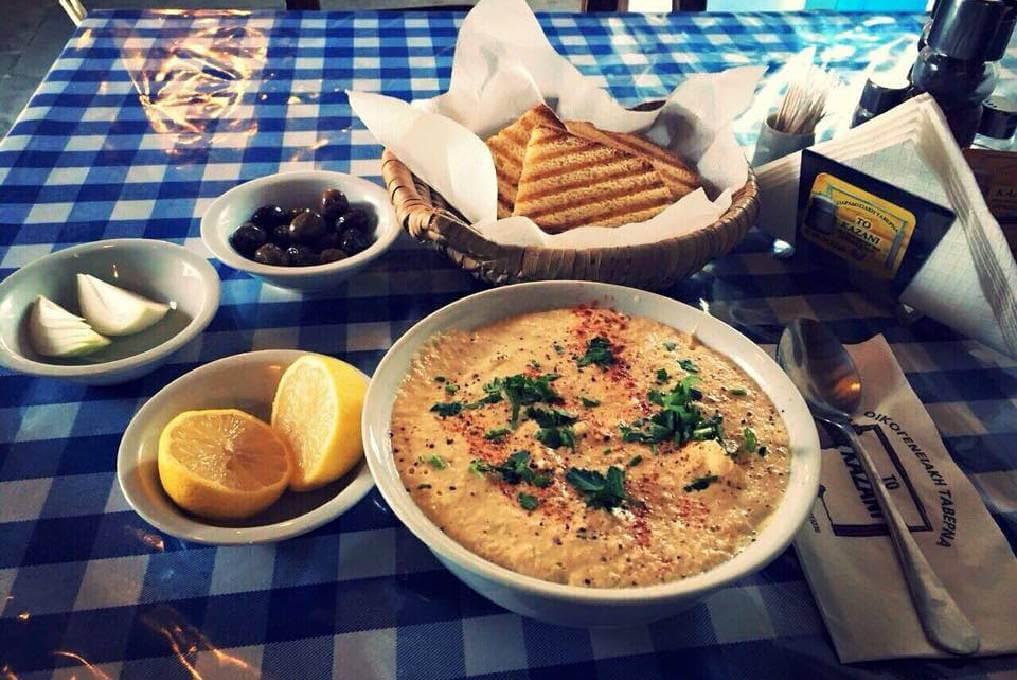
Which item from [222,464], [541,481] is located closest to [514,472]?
[541,481]

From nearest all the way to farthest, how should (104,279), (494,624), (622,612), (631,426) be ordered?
1. (622,612)
2. (494,624)
3. (631,426)
4. (104,279)

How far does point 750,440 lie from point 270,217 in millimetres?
900

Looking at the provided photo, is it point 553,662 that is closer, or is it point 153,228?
point 553,662

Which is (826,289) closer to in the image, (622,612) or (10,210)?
(622,612)

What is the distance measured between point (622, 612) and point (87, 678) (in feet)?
1.89

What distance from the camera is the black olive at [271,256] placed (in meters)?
1.19

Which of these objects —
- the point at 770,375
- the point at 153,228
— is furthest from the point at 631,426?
the point at 153,228

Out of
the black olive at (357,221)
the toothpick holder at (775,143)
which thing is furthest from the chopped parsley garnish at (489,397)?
the toothpick holder at (775,143)

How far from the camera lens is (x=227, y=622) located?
83 centimetres

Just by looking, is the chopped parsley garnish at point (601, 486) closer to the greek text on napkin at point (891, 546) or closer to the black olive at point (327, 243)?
the greek text on napkin at point (891, 546)

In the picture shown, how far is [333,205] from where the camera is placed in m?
1.32

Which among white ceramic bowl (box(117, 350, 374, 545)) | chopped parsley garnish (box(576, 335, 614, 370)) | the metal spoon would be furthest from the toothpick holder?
white ceramic bowl (box(117, 350, 374, 545))

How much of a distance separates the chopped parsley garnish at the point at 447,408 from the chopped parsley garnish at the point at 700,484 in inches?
11.8

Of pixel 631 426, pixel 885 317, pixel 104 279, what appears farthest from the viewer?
pixel 885 317
